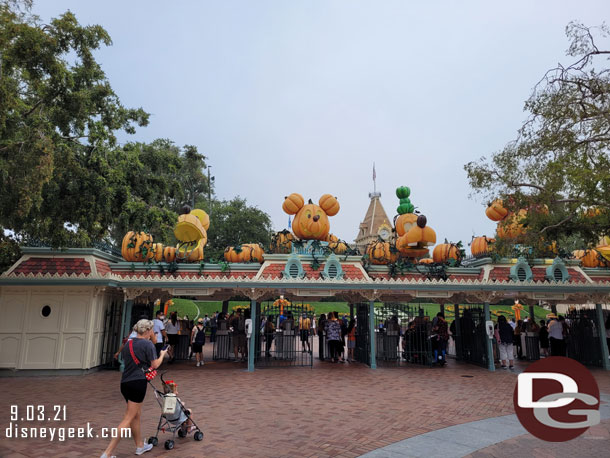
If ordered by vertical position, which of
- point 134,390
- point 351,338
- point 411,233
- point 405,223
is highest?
point 405,223

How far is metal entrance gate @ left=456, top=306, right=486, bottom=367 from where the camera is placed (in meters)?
13.6

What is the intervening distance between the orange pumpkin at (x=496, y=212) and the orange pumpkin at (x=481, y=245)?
1346 millimetres

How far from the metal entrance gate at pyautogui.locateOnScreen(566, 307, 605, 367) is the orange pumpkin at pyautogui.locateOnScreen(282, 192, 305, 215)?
11152 millimetres

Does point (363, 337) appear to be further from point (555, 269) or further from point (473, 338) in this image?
point (555, 269)

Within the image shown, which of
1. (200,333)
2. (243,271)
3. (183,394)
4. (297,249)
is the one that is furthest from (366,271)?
(183,394)

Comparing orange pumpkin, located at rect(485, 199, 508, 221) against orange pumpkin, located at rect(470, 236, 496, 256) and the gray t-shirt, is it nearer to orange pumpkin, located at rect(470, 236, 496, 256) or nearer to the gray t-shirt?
orange pumpkin, located at rect(470, 236, 496, 256)

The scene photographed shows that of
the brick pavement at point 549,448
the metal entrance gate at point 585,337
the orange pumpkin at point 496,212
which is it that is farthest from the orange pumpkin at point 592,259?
the brick pavement at point 549,448

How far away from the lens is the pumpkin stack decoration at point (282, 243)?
14156 millimetres

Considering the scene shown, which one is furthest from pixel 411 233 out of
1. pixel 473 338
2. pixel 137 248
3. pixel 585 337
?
pixel 137 248

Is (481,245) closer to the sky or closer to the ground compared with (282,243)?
closer to the sky

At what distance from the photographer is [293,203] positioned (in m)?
15.1

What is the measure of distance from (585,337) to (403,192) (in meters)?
8.51

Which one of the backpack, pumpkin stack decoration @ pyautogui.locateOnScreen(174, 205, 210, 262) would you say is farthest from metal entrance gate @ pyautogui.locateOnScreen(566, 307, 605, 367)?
pumpkin stack decoration @ pyautogui.locateOnScreen(174, 205, 210, 262)

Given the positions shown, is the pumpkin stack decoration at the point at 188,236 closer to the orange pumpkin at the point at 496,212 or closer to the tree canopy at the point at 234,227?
the orange pumpkin at the point at 496,212
